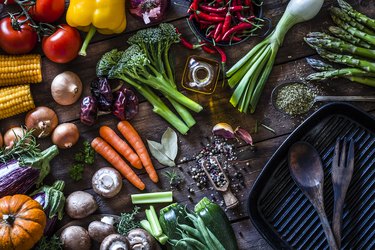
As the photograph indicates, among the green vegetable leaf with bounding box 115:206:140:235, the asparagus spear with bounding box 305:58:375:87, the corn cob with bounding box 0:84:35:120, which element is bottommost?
the green vegetable leaf with bounding box 115:206:140:235

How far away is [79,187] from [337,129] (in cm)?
140

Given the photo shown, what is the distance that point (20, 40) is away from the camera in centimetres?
321

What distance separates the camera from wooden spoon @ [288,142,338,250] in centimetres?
310

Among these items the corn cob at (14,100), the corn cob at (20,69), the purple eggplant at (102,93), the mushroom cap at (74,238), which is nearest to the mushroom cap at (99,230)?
the mushroom cap at (74,238)

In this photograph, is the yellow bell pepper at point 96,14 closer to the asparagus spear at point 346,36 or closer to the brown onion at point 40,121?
the brown onion at point 40,121

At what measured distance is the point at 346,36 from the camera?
3.21m

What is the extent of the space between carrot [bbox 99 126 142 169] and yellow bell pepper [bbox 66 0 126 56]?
1.40 feet

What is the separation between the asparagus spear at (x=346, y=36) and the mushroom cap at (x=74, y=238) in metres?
1.66

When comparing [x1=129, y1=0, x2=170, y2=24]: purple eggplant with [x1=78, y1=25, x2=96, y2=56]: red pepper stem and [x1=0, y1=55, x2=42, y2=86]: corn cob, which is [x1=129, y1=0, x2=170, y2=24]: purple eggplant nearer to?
[x1=78, y1=25, x2=96, y2=56]: red pepper stem

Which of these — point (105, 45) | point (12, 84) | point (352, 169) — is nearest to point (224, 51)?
point (105, 45)

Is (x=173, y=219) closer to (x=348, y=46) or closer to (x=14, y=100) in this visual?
(x=14, y=100)

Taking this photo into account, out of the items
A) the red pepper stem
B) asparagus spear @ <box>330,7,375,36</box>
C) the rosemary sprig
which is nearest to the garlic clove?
asparagus spear @ <box>330,7,375,36</box>

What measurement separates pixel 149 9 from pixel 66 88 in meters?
0.60

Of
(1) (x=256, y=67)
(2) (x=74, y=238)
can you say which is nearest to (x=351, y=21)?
(1) (x=256, y=67)
